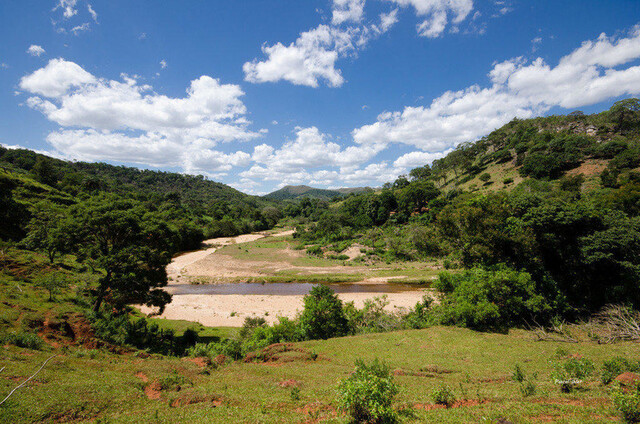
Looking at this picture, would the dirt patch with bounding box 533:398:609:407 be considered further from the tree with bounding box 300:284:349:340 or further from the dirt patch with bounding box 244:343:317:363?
the tree with bounding box 300:284:349:340

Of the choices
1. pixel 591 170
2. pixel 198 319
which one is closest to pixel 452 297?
pixel 198 319

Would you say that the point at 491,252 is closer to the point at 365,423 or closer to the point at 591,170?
the point at 365,423

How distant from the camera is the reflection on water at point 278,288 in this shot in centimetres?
4316

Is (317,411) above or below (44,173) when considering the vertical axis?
below

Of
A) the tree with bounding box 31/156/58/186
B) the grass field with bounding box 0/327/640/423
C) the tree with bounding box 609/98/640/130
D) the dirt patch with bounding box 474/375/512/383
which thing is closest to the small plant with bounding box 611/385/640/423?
the grass field with bounding box 0/327/640/423

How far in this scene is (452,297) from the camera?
2206 centimetres

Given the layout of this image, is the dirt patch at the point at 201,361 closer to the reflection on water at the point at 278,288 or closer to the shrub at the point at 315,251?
the reflection on water at the point at 278,288

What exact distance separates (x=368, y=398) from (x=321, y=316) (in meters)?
13.6

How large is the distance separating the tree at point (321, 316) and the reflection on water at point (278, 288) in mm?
22526

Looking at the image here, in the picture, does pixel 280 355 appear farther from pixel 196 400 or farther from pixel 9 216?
pixel 9 216

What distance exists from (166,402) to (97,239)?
52.1 feet

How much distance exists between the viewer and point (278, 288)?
46.4 metres

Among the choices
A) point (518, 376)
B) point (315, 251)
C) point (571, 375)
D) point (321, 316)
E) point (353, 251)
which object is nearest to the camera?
point (571, 375)

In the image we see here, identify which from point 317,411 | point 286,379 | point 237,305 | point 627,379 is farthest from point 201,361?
point 237,305
